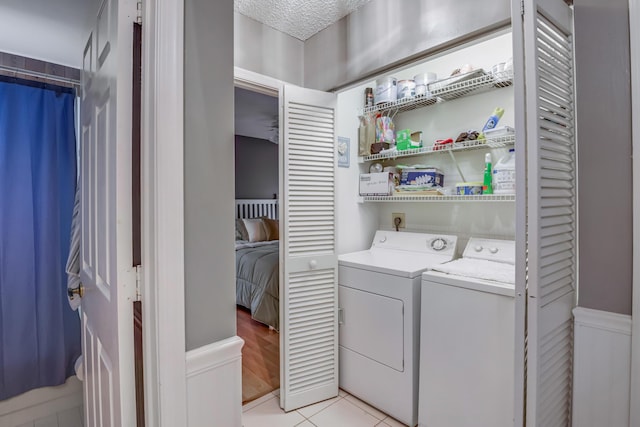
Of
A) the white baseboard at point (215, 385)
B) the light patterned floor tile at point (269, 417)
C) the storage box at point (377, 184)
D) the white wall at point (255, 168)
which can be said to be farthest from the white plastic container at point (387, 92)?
the white wall at point (255, 168)

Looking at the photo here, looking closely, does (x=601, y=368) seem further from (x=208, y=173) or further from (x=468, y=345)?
(x=208, y=173)

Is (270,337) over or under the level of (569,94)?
under

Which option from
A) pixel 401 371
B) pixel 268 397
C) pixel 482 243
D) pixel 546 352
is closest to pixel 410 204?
pixel 482 243

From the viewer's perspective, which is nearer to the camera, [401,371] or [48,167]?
[401,371]

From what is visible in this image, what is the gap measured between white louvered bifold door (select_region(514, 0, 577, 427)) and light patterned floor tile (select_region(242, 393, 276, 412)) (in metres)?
1.61

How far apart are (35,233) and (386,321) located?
7.13ft

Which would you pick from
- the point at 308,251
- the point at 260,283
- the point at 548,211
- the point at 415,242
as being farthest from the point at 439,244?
the point at 260,283

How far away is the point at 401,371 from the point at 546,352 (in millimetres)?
892

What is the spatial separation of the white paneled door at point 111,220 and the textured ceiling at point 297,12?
3.08 feet

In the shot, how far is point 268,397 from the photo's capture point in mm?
2180

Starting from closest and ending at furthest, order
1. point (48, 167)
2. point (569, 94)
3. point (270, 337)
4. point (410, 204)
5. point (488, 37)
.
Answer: point (569, 94)
point (488, 37)
point (48, 167)
point (410, 204)
point (270, 337)

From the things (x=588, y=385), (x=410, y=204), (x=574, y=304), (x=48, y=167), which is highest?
(x=48, y=167)

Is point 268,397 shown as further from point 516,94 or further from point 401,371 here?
point 516,94

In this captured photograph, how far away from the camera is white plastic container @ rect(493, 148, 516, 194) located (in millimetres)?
1811
